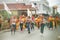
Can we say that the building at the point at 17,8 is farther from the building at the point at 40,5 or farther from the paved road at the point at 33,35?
the paved road at the point at 33,35

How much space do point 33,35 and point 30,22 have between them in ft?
0.49

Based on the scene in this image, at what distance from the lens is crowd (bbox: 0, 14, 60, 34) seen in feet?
4.90

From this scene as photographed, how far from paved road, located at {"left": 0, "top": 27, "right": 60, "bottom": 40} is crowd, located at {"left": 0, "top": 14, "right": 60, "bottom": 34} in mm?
41

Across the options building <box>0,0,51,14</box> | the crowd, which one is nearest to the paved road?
the crowd

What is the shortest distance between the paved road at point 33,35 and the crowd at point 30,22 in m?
0.04

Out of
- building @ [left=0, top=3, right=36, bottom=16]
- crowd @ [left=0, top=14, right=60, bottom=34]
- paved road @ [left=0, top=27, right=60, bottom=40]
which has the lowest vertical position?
paved road @ [left=0, top=27, right=60, bottom=40]

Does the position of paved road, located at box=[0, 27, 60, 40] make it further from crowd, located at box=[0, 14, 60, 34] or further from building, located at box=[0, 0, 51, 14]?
building, located at box=[0, 0, 51, 14]

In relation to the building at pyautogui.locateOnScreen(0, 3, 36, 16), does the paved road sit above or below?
below

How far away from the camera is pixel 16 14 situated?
1.49m

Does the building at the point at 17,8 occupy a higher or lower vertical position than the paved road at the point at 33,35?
higher

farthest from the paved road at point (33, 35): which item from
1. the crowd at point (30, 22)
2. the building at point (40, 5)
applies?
the building at point (40, 5)

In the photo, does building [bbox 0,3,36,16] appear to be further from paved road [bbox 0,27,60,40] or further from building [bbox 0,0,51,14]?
paved road [bbox 0,27,60,40]

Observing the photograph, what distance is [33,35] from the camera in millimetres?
1503

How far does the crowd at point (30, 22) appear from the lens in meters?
1.49
